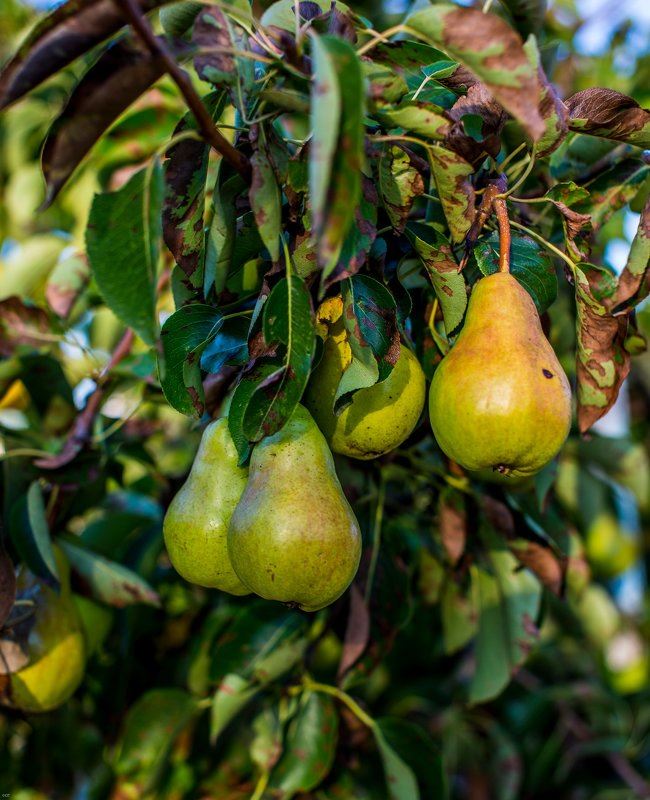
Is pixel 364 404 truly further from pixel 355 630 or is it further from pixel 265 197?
pixel 355 630

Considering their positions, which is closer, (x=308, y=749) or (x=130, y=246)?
(x=130, y=246)

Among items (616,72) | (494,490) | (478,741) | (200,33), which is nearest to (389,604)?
(494,490)

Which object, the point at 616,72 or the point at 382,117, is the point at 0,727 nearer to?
the point at 382,117

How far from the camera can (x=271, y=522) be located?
2.38 feet

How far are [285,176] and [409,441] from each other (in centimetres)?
42

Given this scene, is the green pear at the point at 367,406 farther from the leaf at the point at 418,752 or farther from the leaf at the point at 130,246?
the leaf at the point at 418,752

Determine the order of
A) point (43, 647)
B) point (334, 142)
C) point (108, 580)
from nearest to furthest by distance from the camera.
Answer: point (334, 142) → point (43, 647) → point (108, 580)

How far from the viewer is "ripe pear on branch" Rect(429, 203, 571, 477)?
72 cm

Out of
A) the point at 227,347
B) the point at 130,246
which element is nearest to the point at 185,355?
the point at 227,347

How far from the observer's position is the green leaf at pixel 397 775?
1228 millimetres

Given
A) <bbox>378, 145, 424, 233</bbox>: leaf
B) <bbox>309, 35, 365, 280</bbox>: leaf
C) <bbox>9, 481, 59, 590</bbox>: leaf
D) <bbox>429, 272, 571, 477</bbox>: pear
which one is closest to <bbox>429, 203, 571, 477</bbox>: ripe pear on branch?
<bbox>429, 272, 571, 477</bbox>: pear

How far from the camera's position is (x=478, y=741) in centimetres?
208

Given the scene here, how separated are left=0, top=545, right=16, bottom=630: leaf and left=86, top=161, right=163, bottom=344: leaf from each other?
52 centimetres

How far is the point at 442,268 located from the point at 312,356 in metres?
0.18
